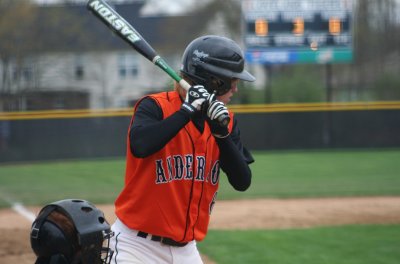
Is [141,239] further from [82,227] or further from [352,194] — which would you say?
[352,194]

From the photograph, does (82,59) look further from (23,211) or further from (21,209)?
(23,211)

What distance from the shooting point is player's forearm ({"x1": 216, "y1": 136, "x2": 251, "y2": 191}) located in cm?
298

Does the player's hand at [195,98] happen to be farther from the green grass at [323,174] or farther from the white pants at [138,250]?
the green grass at [323,174]

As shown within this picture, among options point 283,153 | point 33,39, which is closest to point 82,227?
point 283,153

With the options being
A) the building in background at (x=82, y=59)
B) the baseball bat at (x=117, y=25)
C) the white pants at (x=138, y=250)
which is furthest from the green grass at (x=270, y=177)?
the white pants at (x=138, y=250)

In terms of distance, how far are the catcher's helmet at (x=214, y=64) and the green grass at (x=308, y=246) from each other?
10.7ft

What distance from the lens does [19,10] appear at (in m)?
20.6

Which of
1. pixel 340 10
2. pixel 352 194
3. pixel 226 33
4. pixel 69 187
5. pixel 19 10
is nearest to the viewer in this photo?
pixel 352 194

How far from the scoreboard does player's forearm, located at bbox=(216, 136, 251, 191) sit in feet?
45.9

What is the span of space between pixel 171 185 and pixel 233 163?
30cm

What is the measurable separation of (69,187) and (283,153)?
7.15m

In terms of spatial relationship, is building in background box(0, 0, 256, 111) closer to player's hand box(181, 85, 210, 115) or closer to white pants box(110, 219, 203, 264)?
white pants box(110, 219, 203, 264)

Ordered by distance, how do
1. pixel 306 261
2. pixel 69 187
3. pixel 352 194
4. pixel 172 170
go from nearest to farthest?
pixel 172 170, pixel 306 261, pixel 352 194, pixel 69 187

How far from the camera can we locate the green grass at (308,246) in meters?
6.12
